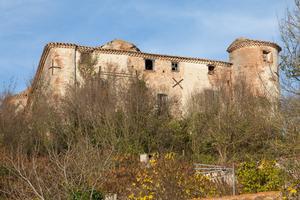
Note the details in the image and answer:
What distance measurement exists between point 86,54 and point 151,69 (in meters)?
4.34

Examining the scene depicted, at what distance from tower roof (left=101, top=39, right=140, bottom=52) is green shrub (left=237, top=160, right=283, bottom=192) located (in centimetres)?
1878

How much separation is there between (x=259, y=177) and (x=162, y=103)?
14.3m

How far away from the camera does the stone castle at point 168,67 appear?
2725 centimetres

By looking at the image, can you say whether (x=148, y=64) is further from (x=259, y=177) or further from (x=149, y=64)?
(x=259, y=177)

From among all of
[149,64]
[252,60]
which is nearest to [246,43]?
A: [252,60]

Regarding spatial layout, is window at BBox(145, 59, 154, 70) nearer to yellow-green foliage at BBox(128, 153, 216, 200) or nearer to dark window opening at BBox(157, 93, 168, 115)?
dark window opening at BBox(157, 93, 168, 115)

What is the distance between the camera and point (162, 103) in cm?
2659

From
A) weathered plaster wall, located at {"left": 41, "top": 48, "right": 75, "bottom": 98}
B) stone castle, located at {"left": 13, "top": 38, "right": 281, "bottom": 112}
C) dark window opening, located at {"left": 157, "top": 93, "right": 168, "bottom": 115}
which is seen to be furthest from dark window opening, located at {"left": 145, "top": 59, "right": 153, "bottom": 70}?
weathered plaster wall, located at {"left": 41, "top": 48, "right": 75, "bottom": 98}

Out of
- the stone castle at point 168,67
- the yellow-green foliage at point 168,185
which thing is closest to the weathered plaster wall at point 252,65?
the stone castle at point 168,67

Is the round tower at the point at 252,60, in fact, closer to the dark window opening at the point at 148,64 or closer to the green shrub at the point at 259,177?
the dark window opening at the point at 148,64

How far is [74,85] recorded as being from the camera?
26.4 meters

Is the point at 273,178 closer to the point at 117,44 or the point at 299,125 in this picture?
the point at 299,125

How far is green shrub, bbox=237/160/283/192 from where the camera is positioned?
40.2 ft

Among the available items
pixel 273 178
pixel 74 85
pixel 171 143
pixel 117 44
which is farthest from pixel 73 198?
pixel 117 44
